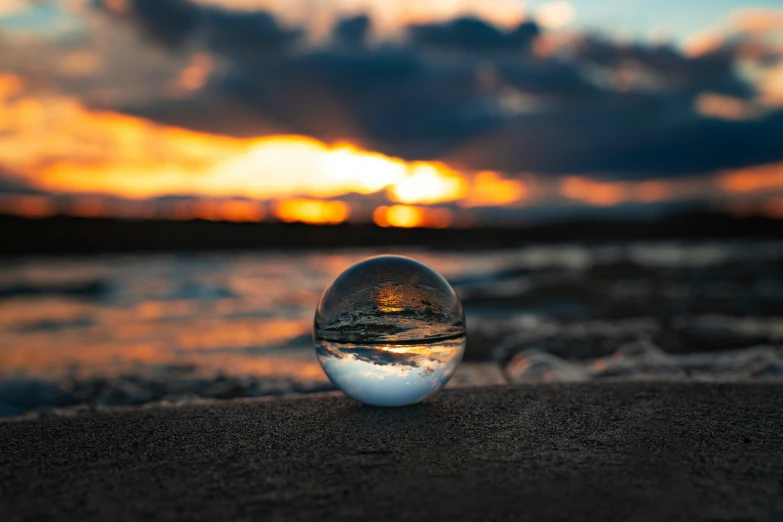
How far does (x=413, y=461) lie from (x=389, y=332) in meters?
0.83

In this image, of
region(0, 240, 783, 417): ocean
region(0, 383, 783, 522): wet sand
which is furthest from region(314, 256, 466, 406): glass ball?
region(0, 240, 783, 417): ocean

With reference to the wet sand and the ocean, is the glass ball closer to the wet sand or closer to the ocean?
the wet sand

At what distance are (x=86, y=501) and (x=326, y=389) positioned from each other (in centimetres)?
274

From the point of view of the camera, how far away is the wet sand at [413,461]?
2.13 m

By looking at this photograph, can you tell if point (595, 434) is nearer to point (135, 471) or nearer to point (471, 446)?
point (471, 446)

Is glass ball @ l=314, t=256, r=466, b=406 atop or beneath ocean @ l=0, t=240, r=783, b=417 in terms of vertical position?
atop

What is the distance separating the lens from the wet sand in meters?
2.13

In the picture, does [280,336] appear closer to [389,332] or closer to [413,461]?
[389,332]

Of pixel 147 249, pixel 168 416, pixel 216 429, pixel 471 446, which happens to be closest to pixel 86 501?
pixel 216 429

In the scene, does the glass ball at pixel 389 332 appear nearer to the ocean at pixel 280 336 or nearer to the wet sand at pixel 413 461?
the wet sand at pixel 413 461

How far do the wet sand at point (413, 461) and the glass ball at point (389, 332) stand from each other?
17 centimetres

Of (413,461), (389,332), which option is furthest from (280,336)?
(413,461)

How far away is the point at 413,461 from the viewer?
258 centimetres

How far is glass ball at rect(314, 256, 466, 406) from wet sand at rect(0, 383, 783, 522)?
0.57ft
